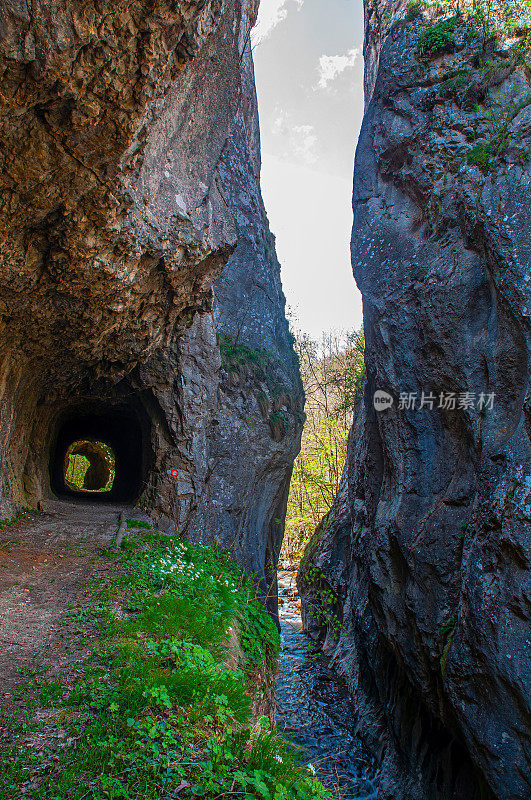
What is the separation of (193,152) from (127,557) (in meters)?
6.23

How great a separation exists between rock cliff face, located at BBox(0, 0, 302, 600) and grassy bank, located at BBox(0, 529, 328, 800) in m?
4.32

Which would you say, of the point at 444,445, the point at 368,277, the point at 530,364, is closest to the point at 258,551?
the point at 444,445

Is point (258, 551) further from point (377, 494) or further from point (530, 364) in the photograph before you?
point (530, 364)

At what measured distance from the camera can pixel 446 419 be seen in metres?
7.87

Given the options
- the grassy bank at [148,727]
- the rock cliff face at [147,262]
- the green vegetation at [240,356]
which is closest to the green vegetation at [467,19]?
the rock cliff face at [147,262]

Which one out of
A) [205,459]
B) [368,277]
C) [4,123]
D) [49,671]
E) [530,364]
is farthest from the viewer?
[205,459]

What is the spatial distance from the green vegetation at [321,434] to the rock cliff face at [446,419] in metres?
6.68

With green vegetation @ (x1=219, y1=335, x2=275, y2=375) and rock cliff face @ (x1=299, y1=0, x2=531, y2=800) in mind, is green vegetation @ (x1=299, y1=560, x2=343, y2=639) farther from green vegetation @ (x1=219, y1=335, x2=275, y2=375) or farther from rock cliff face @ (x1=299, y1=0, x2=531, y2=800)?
green vegetation @ (x1=219, y1=335, x2=275, y2=375)

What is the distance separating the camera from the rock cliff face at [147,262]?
13.6ft

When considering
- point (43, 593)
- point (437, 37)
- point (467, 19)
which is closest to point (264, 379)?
point (437, 37)

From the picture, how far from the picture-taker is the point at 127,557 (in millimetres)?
7148

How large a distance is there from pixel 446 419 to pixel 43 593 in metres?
6.31

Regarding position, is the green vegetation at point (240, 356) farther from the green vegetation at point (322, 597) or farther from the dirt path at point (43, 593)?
the green vegetation at point (322, 597)

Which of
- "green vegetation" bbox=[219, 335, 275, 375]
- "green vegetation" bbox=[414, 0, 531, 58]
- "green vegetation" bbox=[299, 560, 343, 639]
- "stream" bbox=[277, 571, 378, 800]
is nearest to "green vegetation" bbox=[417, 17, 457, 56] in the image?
"green vegetation" bbox=[414, 0, 531, 58]
